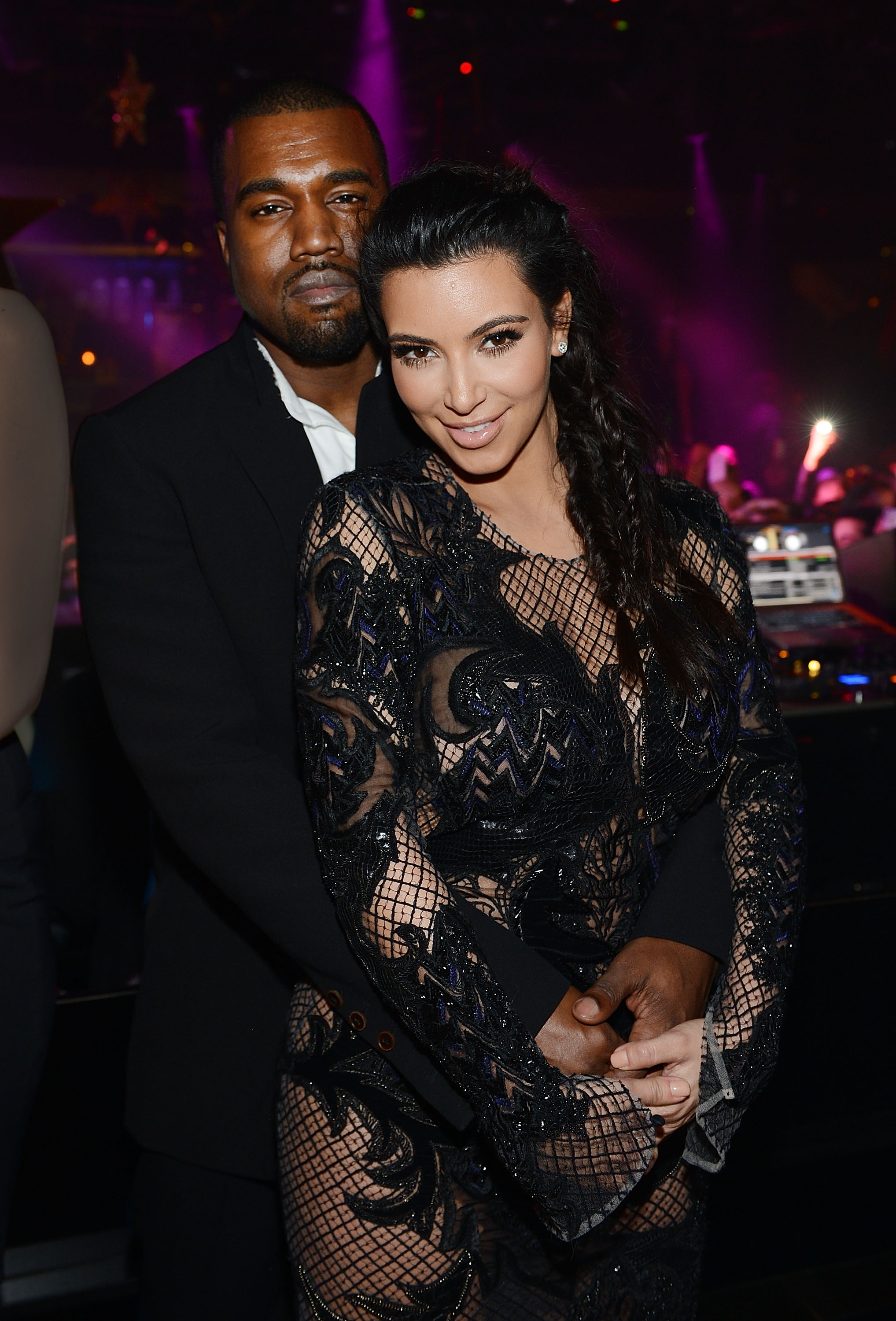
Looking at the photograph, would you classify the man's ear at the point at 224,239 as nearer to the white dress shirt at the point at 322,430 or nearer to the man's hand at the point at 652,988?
the white dress shirt at the point at 322,430

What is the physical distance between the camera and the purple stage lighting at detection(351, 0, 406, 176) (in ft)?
23.1

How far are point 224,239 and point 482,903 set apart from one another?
1039 mm

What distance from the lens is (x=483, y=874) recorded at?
1.33m

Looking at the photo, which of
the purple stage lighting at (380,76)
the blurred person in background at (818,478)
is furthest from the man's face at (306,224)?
the blurred person in background at (818,478)

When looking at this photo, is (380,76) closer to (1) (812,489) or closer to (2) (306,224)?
(1) (812,489)

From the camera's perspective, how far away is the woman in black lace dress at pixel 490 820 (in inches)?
48.0

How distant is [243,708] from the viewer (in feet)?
4.77

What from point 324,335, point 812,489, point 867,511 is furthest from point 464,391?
point 812,489

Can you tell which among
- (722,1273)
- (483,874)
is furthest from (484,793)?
(722,1273)

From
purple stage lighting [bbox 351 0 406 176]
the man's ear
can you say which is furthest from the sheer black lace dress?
purple stage lighting [bbox 351 0 406 176]

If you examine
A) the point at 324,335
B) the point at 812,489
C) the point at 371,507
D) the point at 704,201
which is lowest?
the point at 812,489

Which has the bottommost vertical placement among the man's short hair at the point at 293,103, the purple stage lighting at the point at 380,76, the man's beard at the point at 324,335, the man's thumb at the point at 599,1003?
the man's thumb at the point at 599,1003

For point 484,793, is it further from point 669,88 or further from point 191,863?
point 669,88

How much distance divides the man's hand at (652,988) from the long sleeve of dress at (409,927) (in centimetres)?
8
